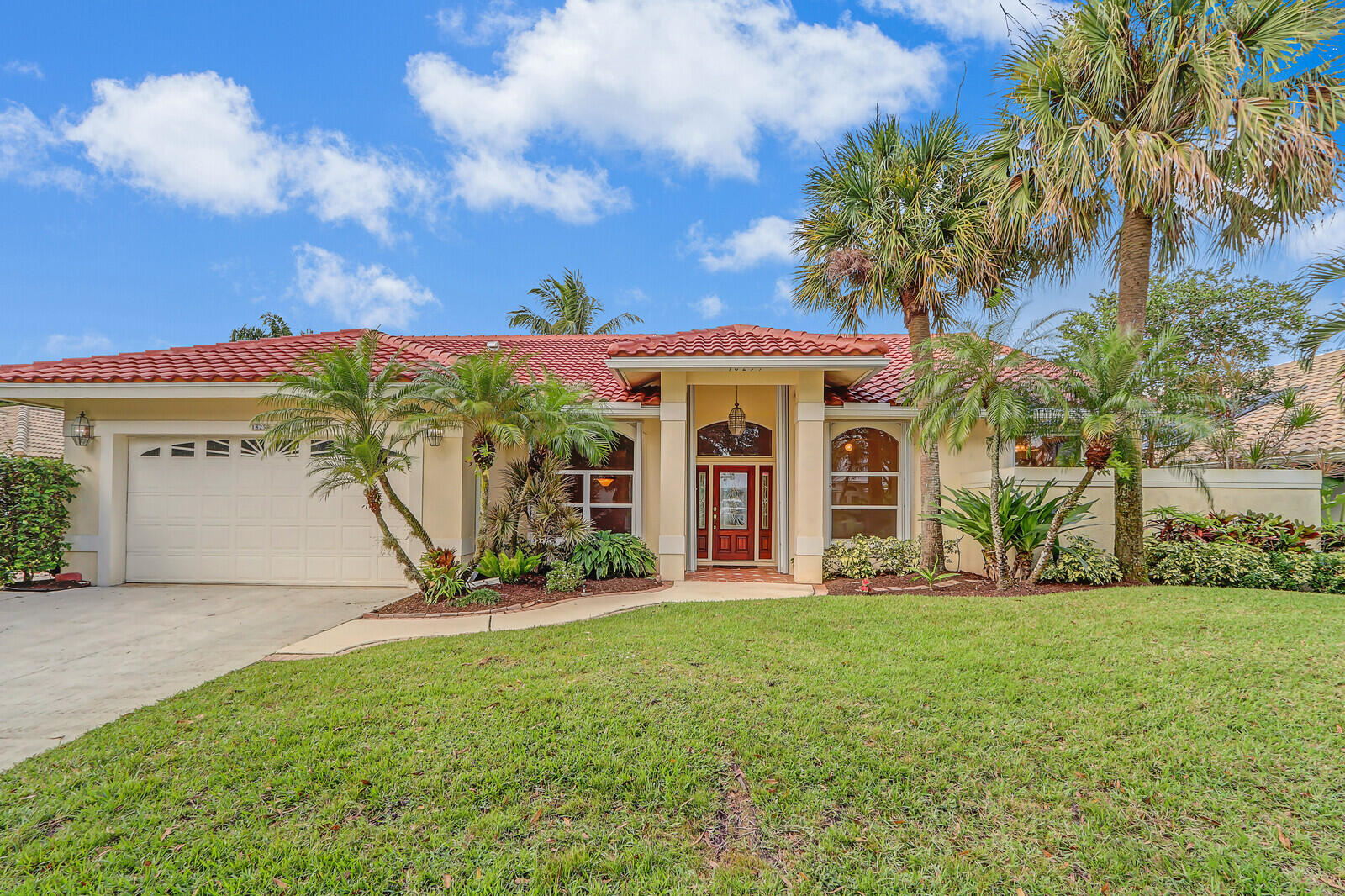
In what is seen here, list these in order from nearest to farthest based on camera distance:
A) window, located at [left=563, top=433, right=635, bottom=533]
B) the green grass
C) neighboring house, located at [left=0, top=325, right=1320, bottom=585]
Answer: the green grass < neighboring house, located at [left=0, top=325, right=1320, bottom=585] < window, located at [left=563, top=433, right=635, bottom=533]

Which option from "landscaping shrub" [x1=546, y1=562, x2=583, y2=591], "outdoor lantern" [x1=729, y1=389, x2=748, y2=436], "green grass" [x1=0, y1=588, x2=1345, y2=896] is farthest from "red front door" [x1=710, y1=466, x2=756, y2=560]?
"green grass" [x1=0, y1=588, x2=1345, y2=896]

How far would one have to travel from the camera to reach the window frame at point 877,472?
11.7 meters

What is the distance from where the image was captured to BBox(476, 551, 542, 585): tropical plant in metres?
9.53

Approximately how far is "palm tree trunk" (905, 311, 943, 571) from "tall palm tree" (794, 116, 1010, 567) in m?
0.02

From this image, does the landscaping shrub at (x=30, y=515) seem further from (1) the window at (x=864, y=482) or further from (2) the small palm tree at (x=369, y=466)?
(1) the window at (x=864, y=482)

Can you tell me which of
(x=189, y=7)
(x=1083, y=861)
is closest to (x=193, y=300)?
(x=189, y=7)

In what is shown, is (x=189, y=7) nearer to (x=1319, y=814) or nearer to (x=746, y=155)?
(x=746, y=155)

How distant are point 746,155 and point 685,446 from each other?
14443 millimetres

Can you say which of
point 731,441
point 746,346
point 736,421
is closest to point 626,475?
point 731,441

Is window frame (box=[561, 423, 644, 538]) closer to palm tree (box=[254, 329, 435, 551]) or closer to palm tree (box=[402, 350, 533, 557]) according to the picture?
palm tree (box=[402, 350, 533, 557])

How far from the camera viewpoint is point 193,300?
24359 mm

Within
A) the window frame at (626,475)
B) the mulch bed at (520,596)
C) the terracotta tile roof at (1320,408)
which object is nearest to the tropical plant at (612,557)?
the mulch bed at (520,596)

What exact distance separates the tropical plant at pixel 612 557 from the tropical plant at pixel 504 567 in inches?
31.5

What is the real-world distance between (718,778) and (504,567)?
21.4 ft
